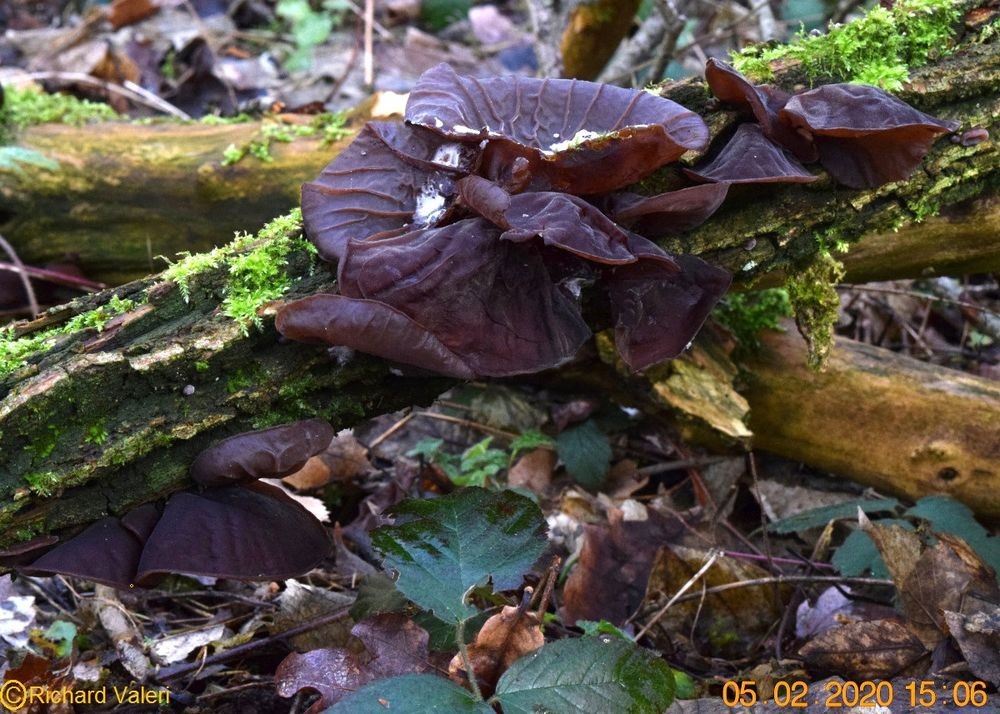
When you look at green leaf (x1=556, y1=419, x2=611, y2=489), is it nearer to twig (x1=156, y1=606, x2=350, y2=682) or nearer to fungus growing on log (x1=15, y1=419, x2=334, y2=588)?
twig (x1=156, y1=606, x2=350, y2=682)

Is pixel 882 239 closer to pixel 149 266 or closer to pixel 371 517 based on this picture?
pixel 371 517

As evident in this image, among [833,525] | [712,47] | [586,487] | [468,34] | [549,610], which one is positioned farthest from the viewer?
[468,34]

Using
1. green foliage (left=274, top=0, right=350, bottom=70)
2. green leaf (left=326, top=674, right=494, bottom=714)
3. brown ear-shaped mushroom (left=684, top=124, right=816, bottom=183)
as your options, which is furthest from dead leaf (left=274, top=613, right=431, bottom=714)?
green foliage (left=274, top=0, right=350, bottom=70)

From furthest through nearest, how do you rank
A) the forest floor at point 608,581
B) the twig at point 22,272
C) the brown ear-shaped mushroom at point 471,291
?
the twig at point 22,272
the forest floor at point 608,581
the brown ear-shaped mushroom at point 471,291

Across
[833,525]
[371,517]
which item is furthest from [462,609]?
[833,525]

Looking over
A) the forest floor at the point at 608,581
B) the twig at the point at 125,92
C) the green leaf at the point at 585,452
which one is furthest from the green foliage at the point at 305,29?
the green leaf at the point at 585,452

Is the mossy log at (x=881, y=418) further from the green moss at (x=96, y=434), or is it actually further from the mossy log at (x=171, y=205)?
the green moss at (x=96, y=434)

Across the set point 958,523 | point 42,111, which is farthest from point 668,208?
point 42,111
